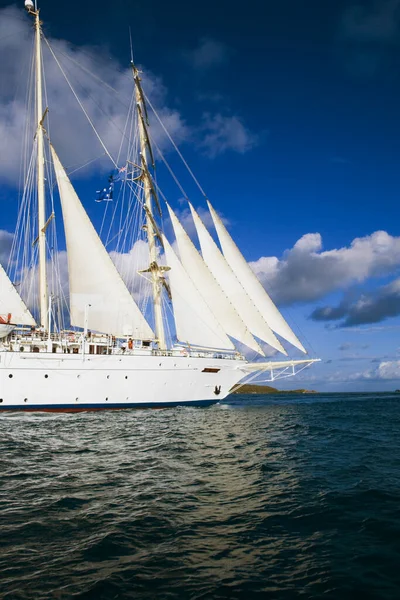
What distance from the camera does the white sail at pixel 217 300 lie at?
35.1 meters

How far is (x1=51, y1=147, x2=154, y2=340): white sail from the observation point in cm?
3531

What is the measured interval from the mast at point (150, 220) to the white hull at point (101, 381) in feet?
15.6

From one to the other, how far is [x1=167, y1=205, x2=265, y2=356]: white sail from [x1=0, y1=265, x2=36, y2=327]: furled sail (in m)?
14.3

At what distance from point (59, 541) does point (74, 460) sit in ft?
23.4

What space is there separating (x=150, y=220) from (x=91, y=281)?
927cm

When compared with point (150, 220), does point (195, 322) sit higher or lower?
lower

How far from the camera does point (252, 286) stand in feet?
124

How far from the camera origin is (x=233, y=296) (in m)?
36.9

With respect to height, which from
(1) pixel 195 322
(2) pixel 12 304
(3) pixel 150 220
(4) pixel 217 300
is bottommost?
(1) pixel 195 322

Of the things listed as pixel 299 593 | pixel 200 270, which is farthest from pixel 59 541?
pixel 200 270

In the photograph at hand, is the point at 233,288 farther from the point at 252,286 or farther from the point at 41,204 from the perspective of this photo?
the point at 41,204

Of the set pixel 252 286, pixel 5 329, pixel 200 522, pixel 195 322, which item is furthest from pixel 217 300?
pixel 200 522

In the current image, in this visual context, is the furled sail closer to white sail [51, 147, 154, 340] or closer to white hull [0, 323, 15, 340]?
white hull [0, 323, 15, 340]

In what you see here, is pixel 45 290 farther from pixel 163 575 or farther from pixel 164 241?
pixel 163 575
